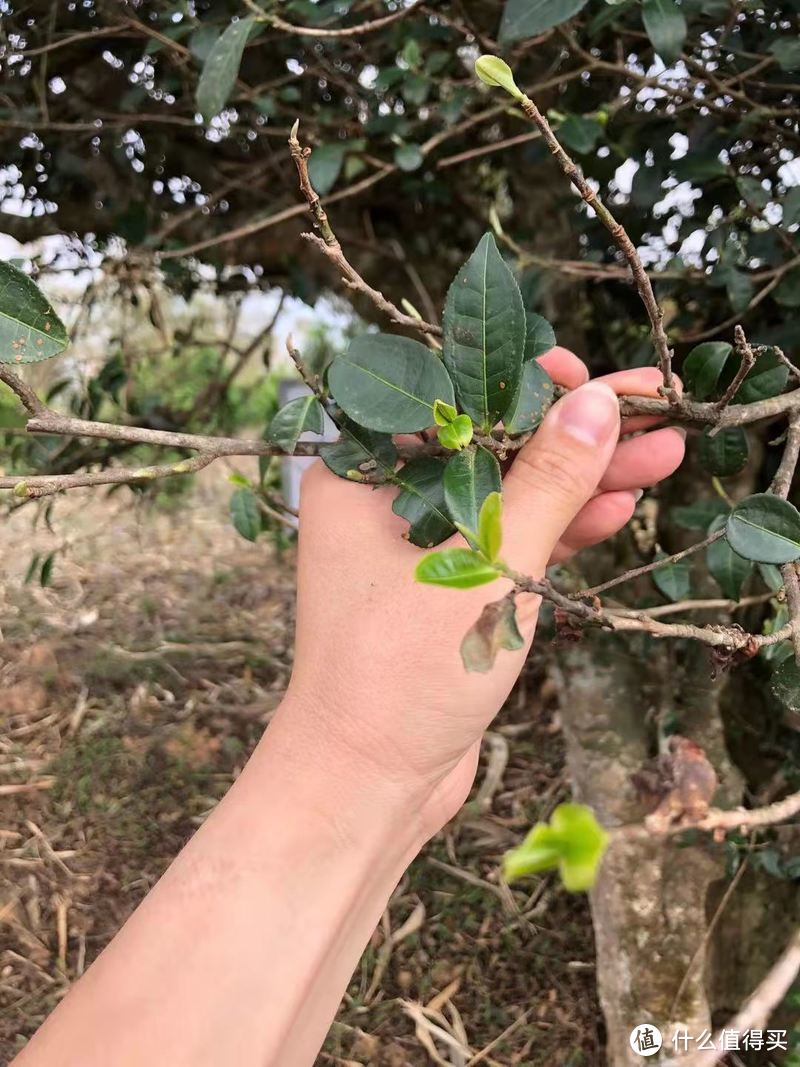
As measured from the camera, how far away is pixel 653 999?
118 cm

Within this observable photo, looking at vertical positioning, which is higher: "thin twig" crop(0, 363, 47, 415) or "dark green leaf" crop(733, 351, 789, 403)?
"thin twig" crop(0, 363, 47, 415)

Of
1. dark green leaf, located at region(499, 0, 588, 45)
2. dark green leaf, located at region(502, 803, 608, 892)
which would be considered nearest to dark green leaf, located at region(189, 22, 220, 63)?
dark green leaf, located at region(499, 0, 588, 45)

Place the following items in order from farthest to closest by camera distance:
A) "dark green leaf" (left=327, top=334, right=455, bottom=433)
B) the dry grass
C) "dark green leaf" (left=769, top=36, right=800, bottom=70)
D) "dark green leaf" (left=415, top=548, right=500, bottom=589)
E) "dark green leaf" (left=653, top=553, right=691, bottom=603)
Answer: the dry grass
"dark green leaf" (left=653, top=553, right=691, bottom=603)
"dark green leaf" (left=769, top=36, right=800, bottom=70)
"dark green leaf" (left=327, top=334, right=455, bottom=433)
"dark green leaf" (left=415, top=548, right=500, bottom=589)

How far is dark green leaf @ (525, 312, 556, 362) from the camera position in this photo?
0.71 m

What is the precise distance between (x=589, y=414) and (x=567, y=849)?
48 centimetres

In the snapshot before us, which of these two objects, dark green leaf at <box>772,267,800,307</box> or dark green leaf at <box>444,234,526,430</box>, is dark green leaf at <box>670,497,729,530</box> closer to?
dark green leaf at <box>772,267,800,307</box>

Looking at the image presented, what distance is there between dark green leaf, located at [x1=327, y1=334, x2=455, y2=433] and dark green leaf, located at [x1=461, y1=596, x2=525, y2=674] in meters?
0.21

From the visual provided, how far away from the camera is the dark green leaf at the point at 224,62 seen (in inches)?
37.6

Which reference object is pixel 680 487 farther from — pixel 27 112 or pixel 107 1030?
pixel 27 112

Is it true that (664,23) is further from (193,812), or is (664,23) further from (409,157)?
(193,812)

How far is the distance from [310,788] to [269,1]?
947 mm

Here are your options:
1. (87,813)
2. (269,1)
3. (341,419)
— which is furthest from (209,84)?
(87,813)

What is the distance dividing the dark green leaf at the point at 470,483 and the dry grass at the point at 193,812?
1.08m

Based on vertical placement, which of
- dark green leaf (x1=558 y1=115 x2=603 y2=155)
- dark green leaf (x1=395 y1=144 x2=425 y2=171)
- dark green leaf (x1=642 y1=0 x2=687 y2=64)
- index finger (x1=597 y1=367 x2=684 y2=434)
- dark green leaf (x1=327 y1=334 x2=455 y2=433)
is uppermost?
dark green leaf (x1=642 y1=0 x2=687 y2=64)
